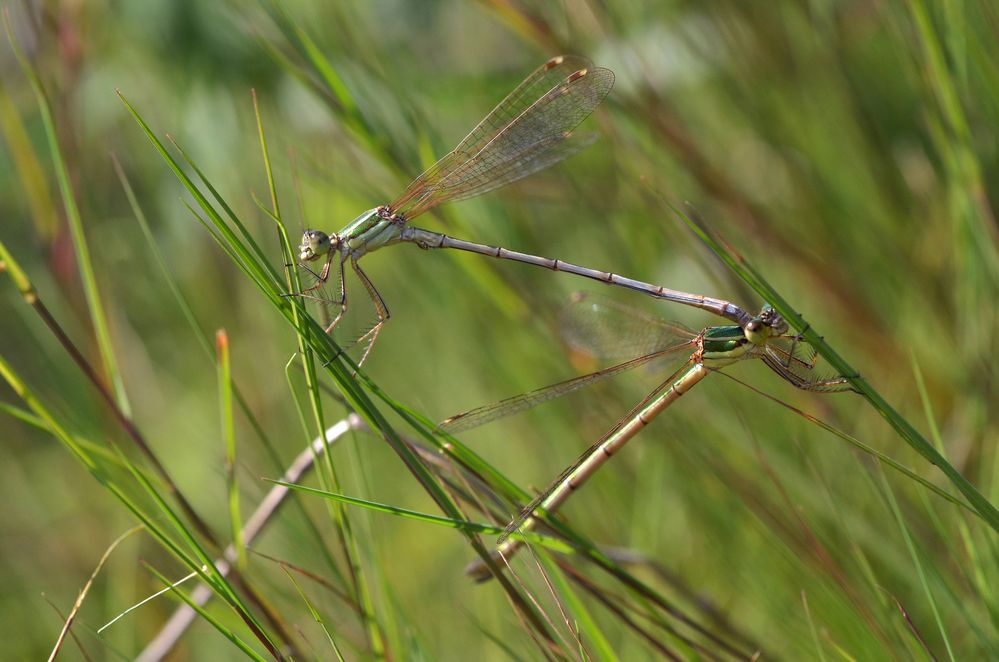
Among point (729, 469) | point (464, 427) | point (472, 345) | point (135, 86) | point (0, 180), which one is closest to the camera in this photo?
point (464, 427)

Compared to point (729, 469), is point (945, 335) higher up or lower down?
lower down

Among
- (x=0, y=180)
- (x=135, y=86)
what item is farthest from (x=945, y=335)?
(x=0, y=180)

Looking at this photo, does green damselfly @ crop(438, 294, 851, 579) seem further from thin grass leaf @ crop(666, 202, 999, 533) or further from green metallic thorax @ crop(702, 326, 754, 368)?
thin grass leaf @ crop(666, 202, 999, 533)

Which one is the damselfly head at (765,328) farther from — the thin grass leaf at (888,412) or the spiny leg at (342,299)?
the spiny leg at (342,299)

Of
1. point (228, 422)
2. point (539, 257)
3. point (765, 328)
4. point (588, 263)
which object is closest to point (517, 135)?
point (539, 257)

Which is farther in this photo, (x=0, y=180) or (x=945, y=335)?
(x=0, y=180)

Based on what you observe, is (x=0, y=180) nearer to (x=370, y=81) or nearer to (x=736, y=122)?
(x=370, y=81)

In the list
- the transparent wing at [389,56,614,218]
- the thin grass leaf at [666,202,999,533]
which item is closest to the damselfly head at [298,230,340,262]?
the transparent wing at [389,56,614,218]

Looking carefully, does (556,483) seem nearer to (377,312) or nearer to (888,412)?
(888,412)
